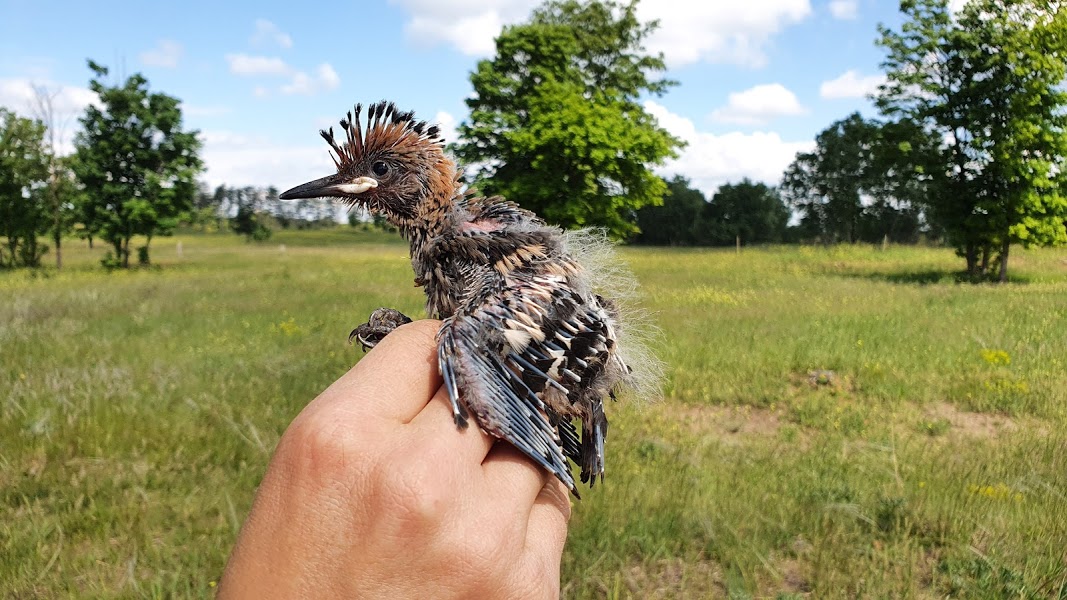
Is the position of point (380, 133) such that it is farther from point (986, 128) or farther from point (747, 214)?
point (747, 214)

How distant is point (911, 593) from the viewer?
4.73 metres

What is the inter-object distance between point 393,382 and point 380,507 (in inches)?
12.7

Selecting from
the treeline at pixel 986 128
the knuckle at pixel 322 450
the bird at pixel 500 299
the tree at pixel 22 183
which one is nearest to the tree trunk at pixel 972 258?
the treeline at pixel 986 128

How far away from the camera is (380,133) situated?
7.25ft

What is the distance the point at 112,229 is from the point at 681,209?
74.6 metres

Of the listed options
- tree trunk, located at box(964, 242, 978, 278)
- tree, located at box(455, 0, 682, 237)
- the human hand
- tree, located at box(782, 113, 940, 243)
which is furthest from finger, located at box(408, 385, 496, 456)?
tree, located at box(782, 113, 940, 243)

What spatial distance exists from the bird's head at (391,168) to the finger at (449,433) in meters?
0.81

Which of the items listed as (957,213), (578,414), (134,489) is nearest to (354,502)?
(578,414)

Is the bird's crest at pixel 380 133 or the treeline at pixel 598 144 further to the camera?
the treeline at pixel 598 144

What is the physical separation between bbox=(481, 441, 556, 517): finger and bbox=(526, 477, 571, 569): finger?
170mm

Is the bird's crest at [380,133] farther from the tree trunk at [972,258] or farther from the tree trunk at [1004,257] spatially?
the tree trunk at [972,258]

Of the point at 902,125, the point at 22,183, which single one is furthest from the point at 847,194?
the point at 22,183

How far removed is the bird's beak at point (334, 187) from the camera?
2172mm

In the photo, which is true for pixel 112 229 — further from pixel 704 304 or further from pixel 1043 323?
pixel 1043 323
